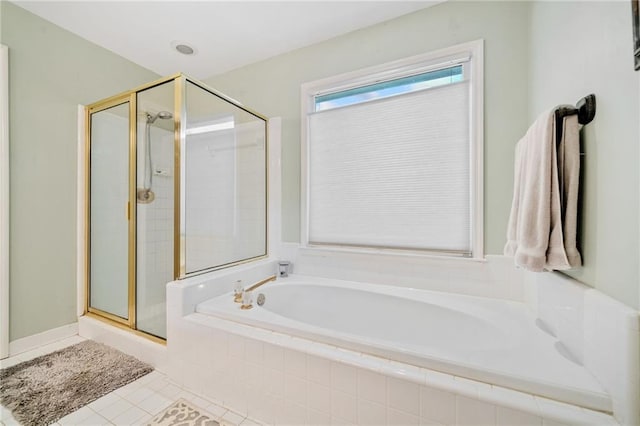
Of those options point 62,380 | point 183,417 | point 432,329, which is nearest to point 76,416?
point 62,380

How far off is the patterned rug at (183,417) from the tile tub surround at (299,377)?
0.09m

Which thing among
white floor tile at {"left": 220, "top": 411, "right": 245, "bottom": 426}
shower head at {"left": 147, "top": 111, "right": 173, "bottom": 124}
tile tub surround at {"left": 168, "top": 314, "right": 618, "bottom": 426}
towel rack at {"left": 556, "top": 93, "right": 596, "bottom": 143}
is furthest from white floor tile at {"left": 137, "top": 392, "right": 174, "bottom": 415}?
towel rack at {"left": 556, "top": 93, "right": 596, "bottom": 143}

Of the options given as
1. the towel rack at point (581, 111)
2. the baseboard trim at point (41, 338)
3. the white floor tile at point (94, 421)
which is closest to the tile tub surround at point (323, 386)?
the white floor tile at point (94, 421)

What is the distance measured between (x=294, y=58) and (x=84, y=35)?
5.72ft

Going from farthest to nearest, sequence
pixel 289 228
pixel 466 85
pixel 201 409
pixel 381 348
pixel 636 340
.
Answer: pixel 289 228 < pixel 466 85 < pixel 201 409 < pixel 381 348 < pixel 636 340

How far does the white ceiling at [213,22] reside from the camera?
6.03ft

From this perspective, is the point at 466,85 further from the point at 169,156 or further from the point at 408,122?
the point at 169,156

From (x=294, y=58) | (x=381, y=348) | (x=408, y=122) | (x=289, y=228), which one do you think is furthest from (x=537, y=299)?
(x=294, y=58)

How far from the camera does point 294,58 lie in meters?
2.34

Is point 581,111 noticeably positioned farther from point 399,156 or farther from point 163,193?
point 163,193

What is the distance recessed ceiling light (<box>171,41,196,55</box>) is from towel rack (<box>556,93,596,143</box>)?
106 inches

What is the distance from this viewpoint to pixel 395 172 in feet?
6.29

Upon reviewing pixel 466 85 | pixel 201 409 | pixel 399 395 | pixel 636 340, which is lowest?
pixel 201 409

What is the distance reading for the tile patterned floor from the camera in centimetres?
123
